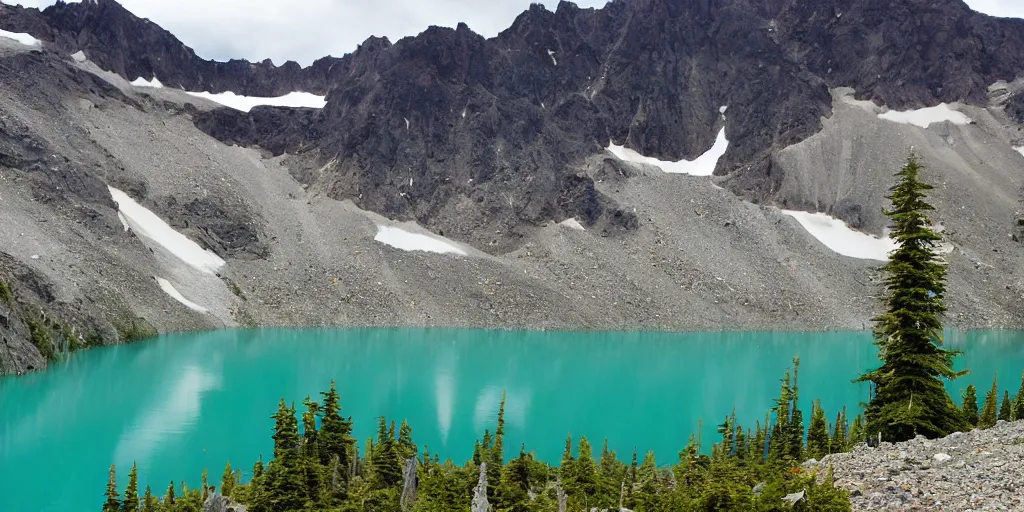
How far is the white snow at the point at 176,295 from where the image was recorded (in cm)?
8006

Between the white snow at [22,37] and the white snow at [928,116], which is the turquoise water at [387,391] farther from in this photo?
the white snow at [22,37]

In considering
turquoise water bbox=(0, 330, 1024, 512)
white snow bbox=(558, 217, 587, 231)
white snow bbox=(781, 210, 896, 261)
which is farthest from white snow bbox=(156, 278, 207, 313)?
white snow bbox=(781, 210, 896, 261)

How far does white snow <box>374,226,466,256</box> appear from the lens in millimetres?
109438

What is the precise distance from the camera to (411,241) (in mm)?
111688

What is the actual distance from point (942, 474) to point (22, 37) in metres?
149

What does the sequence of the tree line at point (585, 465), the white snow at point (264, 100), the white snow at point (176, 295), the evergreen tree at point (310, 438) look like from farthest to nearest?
the white snow at point (264, 100) < the white snow at point (176, 295) < the evergreen tree at point (310, 438) < the tree line at point (585, 465)

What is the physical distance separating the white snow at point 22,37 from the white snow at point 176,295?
228 ft

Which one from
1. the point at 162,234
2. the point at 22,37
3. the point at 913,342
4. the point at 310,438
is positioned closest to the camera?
the point at 913,342

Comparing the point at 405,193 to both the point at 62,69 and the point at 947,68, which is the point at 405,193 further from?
the point at 947,68

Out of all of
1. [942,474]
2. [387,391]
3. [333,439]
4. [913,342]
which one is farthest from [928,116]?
[942,474]

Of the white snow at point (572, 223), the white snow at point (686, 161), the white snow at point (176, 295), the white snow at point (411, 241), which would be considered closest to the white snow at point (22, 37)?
the white snow at point (411, 241)

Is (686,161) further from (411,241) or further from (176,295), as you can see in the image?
(176,295)

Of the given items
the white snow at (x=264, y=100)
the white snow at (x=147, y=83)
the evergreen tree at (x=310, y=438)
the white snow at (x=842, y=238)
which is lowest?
the evergreen tree at (x=310, y=438)

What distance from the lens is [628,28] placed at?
15412cm
